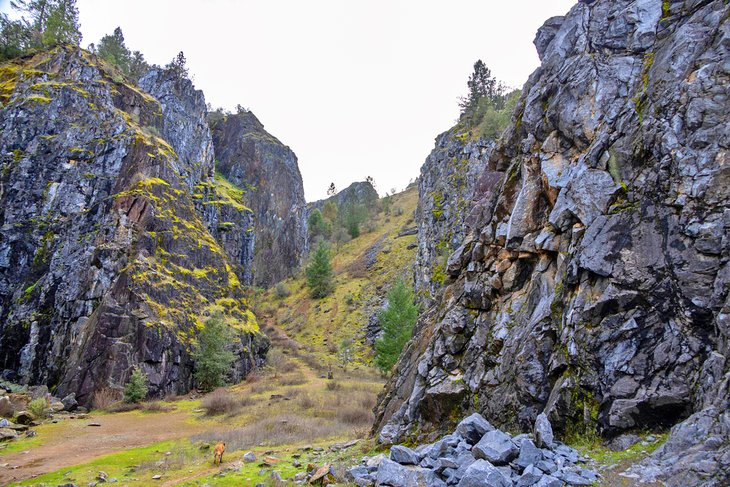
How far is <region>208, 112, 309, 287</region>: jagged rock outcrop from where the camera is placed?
88.1 m

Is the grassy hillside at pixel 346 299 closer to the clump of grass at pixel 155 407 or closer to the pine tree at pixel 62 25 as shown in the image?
the clump of grass at pixel 155 407

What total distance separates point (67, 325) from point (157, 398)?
10.8 metres

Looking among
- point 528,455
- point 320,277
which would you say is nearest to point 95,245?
point 320,277

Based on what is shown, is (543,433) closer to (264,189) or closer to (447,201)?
(447,201)

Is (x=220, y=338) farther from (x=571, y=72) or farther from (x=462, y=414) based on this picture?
(x=571, y=72)

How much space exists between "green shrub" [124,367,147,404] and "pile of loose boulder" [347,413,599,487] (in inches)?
1030

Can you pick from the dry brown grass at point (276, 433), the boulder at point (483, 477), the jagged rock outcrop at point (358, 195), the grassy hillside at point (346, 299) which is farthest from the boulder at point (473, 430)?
the jagged rock outcrop at point (358, 195)

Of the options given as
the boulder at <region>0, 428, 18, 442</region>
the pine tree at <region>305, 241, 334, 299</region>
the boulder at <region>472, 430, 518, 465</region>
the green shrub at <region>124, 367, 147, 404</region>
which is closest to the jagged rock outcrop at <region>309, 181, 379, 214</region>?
the pine tree at <region>305, 241, 334, 299</region>

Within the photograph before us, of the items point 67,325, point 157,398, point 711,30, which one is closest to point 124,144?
point 67,325

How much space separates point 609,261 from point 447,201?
42716mm

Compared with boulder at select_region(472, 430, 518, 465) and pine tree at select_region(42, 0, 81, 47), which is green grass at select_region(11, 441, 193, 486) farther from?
pine tree at select_region(42, 0, 81, 47)

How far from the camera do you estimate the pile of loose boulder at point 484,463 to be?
6.99m

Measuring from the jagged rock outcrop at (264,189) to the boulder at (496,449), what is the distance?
80723 millimetres

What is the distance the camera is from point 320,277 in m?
74.4
